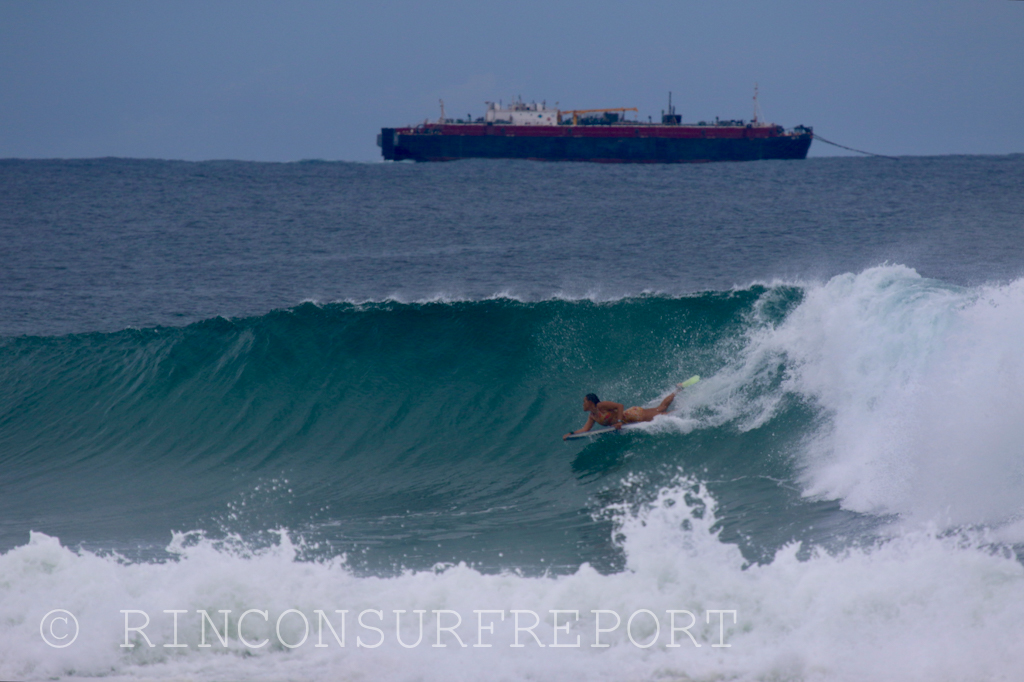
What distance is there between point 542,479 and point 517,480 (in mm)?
323

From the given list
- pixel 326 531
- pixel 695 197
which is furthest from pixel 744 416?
pixel 695 197

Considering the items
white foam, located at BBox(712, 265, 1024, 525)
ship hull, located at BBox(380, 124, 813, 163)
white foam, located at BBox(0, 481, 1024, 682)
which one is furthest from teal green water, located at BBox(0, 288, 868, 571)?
ship hull, located at BBox(380, 124, 813, 163)

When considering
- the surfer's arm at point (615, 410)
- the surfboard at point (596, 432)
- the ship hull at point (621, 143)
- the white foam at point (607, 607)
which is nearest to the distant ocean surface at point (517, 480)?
the white foam at point (607, 607)

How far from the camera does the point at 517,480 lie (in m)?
10.6

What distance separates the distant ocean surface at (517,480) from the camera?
6.09 metres

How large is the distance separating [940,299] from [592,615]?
709 cm

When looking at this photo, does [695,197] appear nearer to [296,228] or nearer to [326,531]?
[296,228]

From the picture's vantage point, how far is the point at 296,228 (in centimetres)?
3475

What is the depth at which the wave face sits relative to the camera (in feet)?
20.0

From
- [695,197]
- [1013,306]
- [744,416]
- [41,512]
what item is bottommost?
[41,512]

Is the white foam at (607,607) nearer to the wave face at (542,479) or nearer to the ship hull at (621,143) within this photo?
the wave face at (542,479)

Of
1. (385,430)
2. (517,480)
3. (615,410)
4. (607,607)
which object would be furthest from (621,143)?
(607,607)

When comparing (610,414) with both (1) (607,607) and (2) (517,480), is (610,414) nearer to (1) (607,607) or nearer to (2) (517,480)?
(2) (517,480)

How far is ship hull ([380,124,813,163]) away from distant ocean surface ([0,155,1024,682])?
40843 mm
